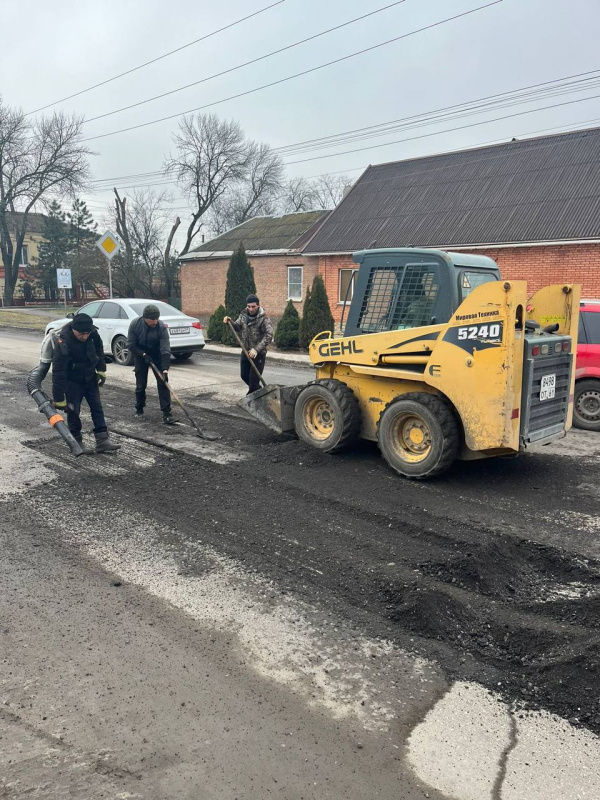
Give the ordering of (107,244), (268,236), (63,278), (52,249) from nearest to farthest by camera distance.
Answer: (107,244), (63,278), (268,236), (52,249)

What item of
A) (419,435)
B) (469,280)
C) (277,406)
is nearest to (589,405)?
(469,280)

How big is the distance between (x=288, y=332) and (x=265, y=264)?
10.4m

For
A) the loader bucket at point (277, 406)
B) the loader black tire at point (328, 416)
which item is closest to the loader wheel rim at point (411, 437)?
the loader black tire at point (328, 416)

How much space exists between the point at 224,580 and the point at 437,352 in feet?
10.2

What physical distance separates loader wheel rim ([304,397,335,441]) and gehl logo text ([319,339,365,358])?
1.80 feet

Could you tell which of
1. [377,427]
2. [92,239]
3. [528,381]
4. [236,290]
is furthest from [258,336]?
[92,239]

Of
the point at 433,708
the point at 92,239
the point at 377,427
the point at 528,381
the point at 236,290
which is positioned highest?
the point at 92,239

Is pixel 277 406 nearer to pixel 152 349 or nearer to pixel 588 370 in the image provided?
pixel 152 349

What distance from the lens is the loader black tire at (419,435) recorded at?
6227 millimetres

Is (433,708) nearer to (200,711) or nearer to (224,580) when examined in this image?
(200,711)

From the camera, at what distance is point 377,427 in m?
7.09

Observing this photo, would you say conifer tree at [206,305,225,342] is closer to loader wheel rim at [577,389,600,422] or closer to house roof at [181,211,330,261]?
house roof at [181,211,330,261]

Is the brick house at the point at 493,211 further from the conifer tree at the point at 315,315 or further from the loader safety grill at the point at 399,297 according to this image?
the loader safety grill at the point at 399,297

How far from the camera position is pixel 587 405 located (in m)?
9.06
